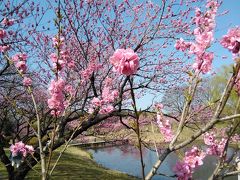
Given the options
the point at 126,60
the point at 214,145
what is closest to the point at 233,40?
the point at 126,60

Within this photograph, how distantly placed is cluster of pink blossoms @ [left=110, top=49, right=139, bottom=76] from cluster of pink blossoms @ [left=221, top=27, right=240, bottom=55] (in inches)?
32.3

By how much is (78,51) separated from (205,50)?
8420 mm

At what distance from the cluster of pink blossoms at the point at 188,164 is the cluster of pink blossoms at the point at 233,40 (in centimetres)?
93

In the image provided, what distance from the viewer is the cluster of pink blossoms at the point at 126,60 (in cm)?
197

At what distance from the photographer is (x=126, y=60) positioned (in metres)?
1.98

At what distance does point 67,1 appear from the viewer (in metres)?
10.1

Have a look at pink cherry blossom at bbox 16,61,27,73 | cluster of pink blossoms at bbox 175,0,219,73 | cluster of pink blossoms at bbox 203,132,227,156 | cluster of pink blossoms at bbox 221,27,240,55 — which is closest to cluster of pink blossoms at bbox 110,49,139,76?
cluster of pink blossoms at bbox 221,27,240,55

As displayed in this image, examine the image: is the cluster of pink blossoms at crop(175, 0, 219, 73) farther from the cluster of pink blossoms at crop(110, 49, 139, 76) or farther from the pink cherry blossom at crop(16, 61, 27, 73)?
the pink cherry blossom at crop(16, 61, 27, 73)

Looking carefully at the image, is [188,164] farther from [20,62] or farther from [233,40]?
[20,62]

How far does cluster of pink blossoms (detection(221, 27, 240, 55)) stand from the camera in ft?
7.86

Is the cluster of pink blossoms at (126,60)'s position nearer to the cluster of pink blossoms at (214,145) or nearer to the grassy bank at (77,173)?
the cluster of pink blossoms at (214,145)

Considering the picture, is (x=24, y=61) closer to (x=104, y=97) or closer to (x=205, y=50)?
(x=104, y=97)

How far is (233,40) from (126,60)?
89 centimetres

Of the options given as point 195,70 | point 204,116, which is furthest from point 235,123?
point 204,116
